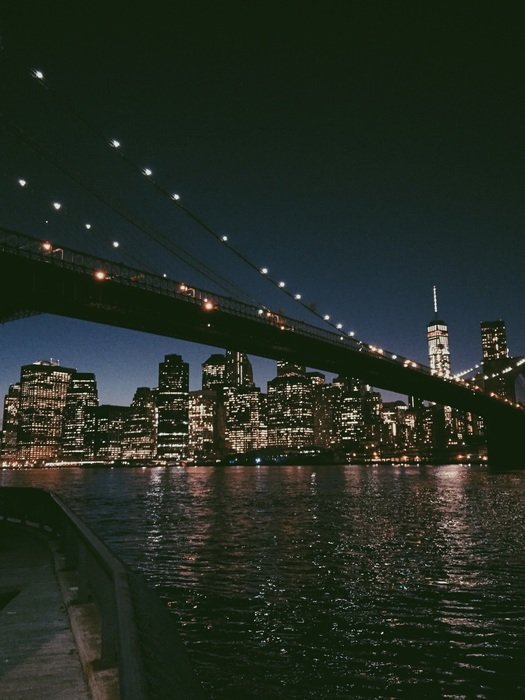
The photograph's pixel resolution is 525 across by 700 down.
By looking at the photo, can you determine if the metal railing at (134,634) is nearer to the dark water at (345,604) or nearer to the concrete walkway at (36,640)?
the concrete walkway at (36,640)

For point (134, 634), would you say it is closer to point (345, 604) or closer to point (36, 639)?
point (36, 639)

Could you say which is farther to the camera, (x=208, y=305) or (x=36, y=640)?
(x=208, y=305)


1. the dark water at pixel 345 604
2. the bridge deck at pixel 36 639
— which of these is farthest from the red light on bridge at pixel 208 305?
the bridge deck at pixel 36 639

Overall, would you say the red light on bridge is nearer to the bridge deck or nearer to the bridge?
the bridge

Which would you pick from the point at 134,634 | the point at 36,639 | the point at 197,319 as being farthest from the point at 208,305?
the point at 134,634

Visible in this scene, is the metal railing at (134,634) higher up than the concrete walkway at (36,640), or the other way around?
the metal railing at (134,634)

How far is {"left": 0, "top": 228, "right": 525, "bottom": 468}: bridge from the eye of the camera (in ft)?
133

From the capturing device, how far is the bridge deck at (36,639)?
4.18 meters

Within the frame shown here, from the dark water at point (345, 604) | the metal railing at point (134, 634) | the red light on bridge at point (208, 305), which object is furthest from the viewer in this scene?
the red light on bridge at point (208, 305)

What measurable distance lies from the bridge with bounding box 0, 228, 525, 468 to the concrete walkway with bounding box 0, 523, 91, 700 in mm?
33046

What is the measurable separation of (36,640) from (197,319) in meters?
51.0

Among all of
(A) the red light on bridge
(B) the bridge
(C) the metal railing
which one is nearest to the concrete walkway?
(C) the metal railing

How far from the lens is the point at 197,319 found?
55781 mm

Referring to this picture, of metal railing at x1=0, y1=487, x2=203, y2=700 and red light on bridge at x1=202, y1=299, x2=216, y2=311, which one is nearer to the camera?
metal railing at x1=0, y1=487, x2=203, y2=700
